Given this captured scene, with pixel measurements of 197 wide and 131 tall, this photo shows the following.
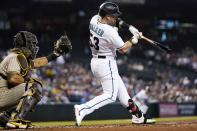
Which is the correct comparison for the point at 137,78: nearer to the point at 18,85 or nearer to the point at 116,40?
the point at 116,40

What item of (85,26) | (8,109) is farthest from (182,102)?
(8,109)

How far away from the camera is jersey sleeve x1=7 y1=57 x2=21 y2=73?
637cm

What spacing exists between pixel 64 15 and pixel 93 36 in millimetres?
16532

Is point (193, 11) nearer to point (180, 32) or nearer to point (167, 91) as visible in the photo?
point (180, 32)

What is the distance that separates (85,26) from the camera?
80.1 ft

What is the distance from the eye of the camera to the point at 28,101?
256 inches

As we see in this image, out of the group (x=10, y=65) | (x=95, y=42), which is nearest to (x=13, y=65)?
(x=10, y=65)

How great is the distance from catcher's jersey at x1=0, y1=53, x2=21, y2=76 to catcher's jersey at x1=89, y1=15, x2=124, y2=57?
58.3 inches

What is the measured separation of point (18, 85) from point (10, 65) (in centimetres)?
32

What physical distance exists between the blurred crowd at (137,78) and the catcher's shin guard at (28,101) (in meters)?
7.53

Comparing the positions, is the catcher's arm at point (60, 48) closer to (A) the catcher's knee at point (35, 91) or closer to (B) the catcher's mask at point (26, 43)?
(B) the catcher's mask at point (26, 43)

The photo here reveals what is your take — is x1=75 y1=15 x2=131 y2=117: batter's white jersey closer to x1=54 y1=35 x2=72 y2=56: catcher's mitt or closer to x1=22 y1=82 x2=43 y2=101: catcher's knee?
x1=54 y1=35 x2=72 y2=56: catcher's mitt

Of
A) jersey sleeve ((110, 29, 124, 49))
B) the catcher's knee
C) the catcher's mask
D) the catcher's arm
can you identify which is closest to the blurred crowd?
the catcher's arm

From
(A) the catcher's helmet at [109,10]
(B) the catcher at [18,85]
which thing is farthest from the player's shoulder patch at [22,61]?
(A) the catcher's helmet at [109,10]
